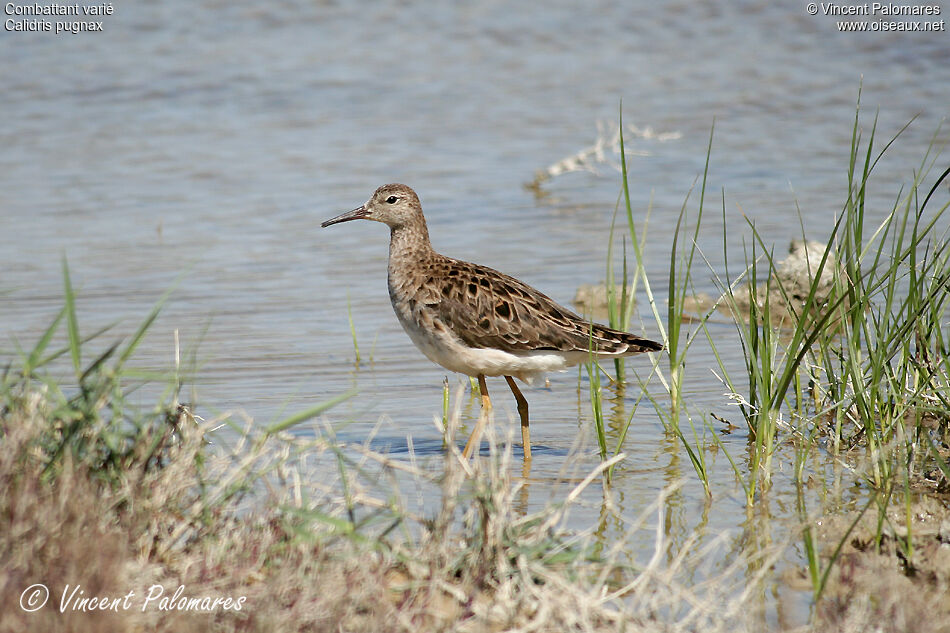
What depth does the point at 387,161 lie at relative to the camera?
13.8 metres

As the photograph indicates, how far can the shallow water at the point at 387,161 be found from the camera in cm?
791

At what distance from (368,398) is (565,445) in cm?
135

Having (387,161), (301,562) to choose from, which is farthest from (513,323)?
(387,161)

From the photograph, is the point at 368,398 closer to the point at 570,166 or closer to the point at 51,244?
the point at 51,244

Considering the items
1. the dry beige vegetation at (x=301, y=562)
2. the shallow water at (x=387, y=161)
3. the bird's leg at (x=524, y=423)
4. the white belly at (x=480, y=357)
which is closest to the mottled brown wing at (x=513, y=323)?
the white belly at (x=480, y=357)

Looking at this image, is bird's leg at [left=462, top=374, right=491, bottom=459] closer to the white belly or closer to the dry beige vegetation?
the white belly

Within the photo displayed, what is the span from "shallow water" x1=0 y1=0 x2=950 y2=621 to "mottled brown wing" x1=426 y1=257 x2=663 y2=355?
1.73ft

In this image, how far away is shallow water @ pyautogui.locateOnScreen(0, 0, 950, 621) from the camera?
7914 millimetres

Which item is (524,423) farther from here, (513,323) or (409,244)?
(409,244)

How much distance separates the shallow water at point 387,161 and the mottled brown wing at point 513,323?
529 mm

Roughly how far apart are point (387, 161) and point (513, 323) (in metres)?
7.26

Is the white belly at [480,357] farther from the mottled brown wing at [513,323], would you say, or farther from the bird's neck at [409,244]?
the bird's neck at [409,244]

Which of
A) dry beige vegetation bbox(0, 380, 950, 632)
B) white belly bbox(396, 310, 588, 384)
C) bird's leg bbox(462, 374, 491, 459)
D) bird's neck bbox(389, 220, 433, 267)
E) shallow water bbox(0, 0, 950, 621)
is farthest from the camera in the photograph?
shallow water bbox(0, 0, 950, 621)

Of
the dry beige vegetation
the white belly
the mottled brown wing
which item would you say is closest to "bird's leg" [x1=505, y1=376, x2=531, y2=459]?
the white belly
